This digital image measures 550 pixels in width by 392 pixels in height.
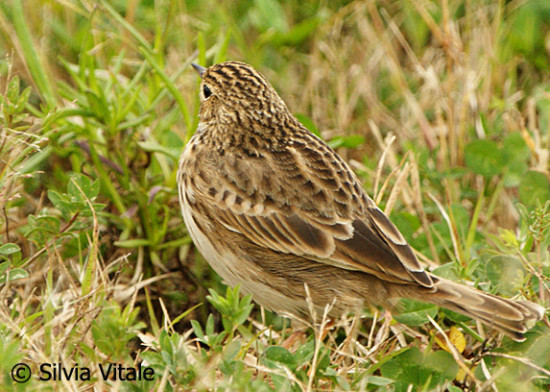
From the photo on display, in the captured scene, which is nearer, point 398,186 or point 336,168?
point 336,168

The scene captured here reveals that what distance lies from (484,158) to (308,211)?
1883 millimetres

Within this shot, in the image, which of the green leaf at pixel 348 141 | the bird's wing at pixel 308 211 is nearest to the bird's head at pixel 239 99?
the bird's wing at pixel 308 211

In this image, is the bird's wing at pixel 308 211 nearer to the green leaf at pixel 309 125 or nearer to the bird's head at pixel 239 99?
the bird's head at pixel 239 99

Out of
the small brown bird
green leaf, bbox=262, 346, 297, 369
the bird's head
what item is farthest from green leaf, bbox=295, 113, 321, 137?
green leaf, bbox=262, 346, 297, 369

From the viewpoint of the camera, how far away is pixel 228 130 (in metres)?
4.59

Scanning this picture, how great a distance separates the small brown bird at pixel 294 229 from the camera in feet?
13.2

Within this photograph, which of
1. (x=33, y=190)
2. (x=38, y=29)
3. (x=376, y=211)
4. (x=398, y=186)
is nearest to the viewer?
(x=376, y=211)

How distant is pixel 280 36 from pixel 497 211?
88.7 inches

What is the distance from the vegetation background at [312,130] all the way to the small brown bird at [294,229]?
9.3 inches

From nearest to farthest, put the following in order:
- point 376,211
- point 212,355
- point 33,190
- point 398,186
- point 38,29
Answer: point 212,355
point 376,211
point 398,186
point 33,190
point 38,29

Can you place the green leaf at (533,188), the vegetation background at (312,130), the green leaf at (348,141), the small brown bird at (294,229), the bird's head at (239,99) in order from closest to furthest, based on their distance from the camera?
the vegetation background at (312,130)
the small brown bird at (294,229)
the bird's head at (239,99)
the green leaf at (533,188)
the green leaf at (348,141)

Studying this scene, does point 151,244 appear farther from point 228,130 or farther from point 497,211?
point 497,211

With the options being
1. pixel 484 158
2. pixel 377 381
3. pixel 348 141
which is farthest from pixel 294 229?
pixel 484 158

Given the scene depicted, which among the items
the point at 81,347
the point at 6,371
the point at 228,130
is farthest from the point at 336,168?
the point at 6,371
